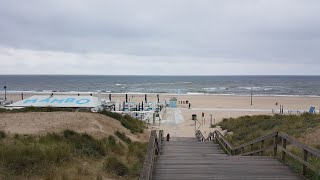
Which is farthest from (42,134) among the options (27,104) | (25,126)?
(27,104)

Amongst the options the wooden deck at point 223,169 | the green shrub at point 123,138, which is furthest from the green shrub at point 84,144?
the wooden deck at point 223,169

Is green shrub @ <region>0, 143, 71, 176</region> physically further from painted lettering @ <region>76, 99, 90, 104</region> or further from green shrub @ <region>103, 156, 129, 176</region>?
painted lettering @ <region>76, 99, 90, 104</region>

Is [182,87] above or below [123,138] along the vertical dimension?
below

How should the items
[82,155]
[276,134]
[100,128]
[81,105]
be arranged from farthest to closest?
[81,105]
[100,128]
[82,155]
[276,134]

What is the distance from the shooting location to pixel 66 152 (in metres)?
9.81

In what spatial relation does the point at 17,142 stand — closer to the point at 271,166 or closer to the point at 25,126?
the point at 25,126

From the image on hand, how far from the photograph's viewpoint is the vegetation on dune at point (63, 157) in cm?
809

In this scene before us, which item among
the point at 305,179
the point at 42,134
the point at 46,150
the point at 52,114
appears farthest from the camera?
the point at 52,114

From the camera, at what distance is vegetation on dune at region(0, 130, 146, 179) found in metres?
8.09

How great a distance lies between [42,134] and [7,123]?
3.06 meters

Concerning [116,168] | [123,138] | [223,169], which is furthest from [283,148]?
[123,138]

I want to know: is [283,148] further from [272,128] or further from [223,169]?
[272,128]

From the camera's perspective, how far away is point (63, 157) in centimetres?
954

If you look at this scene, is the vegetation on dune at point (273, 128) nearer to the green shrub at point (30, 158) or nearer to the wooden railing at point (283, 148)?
the wooden railing at point (283, 148)
